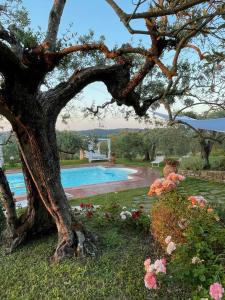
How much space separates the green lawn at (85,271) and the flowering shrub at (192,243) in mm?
365

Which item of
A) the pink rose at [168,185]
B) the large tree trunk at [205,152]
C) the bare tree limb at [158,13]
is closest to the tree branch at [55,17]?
the bare tree limb at [158,13]

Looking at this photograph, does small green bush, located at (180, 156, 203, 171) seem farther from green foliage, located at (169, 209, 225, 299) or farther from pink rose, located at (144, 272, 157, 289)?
pink rose, located at (144, 272, 157, 289)

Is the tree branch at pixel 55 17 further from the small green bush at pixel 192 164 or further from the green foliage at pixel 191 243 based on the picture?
the small green bush at pixel 192 164

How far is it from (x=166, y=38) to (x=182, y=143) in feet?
53.4

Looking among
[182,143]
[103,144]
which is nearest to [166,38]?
[182,143]

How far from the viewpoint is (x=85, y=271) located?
130 inches

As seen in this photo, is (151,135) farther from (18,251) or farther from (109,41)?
(18,251)

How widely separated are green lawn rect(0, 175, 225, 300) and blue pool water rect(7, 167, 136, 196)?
992 cm

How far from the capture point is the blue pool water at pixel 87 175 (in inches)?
574

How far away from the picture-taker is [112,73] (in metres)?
3.71

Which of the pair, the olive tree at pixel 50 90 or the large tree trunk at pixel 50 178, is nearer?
the olive tree at pixel 50 90

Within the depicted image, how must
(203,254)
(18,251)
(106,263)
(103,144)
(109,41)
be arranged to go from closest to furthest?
(203,254) → (106,263) → (18,251) → (109,41) → (103,144)

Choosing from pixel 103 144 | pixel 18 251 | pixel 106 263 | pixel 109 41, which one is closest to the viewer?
pixel 106 263

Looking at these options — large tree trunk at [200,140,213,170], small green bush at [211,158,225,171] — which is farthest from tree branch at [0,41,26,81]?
small green bush at [211,158,225,171]
